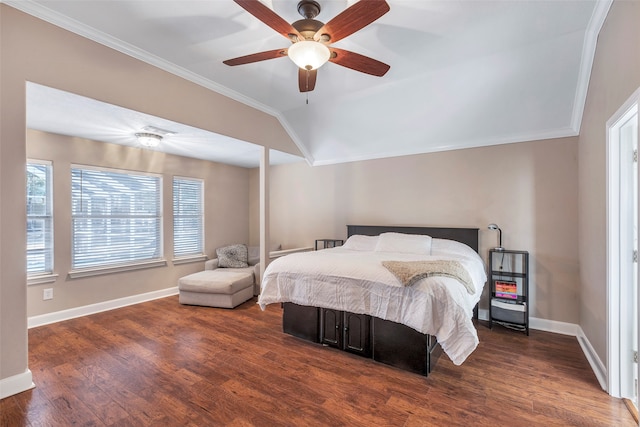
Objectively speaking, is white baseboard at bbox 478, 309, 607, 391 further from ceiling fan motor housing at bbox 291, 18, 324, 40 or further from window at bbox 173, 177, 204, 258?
window at bbox 173, 177, 204, 258

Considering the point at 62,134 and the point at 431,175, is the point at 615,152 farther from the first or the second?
the point at 62,134

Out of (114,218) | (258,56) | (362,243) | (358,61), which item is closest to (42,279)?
(114,218)

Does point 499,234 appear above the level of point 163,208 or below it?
below

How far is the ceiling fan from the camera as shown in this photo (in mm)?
1667

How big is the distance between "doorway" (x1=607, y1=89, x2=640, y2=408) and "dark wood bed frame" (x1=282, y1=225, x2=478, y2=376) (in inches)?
47.3

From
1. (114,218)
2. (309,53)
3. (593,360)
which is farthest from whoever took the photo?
(114,218)

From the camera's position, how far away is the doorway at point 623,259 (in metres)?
1.99

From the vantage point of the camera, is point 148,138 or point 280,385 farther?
point 148,138

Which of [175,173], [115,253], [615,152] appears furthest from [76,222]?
[615,152]

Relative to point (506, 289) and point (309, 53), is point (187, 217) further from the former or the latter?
point (506, 289)

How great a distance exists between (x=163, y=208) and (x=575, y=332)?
Result: 5.73 metres

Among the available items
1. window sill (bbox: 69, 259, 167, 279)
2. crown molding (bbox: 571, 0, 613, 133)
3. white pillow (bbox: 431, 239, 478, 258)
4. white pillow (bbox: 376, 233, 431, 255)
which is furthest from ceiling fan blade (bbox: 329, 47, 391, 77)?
window sill (bbox: 69, 259, 167, 279)

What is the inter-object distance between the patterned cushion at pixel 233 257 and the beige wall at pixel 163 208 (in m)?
0.55

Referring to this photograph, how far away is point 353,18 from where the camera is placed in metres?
1.75
